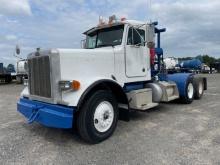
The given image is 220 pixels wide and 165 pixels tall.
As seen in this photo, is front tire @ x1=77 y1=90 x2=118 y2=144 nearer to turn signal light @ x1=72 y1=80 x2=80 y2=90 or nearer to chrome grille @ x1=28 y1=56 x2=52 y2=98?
turn signal light @ x1=72 y1=80 x2=80 y2=90

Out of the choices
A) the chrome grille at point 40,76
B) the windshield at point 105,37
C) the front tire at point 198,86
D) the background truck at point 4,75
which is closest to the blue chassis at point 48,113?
the chrome grille at point 40,76

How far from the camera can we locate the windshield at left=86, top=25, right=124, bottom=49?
5.94 m

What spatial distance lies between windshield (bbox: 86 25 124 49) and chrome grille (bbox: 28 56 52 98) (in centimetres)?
190

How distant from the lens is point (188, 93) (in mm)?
8812

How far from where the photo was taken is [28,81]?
213 inches

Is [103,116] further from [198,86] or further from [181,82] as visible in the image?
[198,86]

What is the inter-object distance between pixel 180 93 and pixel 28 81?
5.28m

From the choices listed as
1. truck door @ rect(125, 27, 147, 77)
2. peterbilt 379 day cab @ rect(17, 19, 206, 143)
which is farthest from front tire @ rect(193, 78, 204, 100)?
truck door @ rect(125, 27, 147, 77)

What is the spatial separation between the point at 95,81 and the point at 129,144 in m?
1.37

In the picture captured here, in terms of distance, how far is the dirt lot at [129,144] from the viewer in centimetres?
395

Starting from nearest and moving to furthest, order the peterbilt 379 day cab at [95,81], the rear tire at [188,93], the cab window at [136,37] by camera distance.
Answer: the peterbilt 379 day cab at [95,81] → the cab window at [136,37] → the rear tire at [188,93]

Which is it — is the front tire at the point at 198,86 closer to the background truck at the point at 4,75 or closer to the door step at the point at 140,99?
the door step at the point at 140,99

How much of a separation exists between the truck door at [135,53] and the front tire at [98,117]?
4.15ft

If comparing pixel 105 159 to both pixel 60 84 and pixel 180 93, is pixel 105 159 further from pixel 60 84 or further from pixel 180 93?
pixel 180 93
